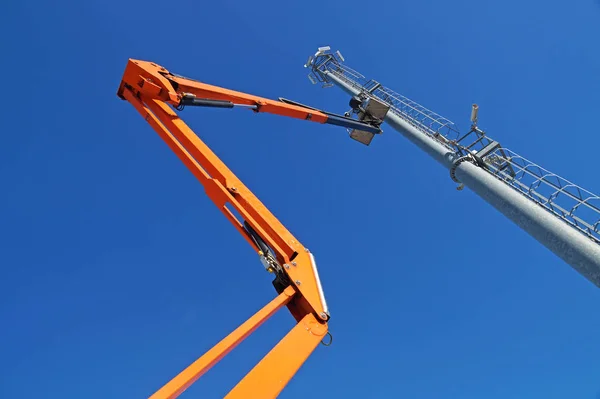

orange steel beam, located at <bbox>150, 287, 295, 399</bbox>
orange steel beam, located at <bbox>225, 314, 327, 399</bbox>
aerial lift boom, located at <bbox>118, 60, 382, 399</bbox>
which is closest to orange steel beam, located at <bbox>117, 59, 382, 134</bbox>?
aerial lift boom, located at <bbox>118, 60, 382, 399</bbox>

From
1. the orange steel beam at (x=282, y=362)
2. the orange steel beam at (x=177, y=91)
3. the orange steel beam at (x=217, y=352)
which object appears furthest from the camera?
the orange steel beam at (x=177, y=91)

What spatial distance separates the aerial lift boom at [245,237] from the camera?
3.37m

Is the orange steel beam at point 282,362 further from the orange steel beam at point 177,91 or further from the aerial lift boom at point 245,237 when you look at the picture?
the orange steel beam at point 177,91

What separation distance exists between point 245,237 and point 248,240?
9cm

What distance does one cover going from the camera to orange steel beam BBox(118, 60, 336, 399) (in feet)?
11.0

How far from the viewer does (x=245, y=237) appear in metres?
5.47

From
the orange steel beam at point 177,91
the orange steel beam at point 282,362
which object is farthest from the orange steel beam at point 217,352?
the orange steel beam at point 177,91

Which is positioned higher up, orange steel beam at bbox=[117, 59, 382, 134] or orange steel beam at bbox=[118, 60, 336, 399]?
orange steel beam at bbox=[117, 59, 382, 134]

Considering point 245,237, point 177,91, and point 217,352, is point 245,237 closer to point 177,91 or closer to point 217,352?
point 217,352

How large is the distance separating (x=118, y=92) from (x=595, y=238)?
8.94m

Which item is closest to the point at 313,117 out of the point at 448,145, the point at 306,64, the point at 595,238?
the point at 448,145

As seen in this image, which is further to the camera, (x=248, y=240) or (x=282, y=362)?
(x=248, y=240)

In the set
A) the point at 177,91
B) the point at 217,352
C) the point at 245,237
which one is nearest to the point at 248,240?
the point at 245,237

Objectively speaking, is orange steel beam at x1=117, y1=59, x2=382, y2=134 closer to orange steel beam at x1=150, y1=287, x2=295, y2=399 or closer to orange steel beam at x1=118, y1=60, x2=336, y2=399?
orange steel beam at x1=118, y1=60, x2=336, y2=399
